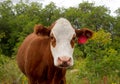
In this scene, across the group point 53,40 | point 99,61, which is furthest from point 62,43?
point 99,61

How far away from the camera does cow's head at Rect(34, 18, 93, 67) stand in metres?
5.54

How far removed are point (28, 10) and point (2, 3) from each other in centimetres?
332

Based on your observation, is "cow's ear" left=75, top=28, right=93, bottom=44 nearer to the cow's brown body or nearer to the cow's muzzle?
the cow's brown body

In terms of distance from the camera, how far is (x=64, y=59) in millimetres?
5477

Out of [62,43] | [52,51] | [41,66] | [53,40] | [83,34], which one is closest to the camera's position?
[62,43]

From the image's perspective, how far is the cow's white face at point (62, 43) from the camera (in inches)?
218

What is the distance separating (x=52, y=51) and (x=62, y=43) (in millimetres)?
368

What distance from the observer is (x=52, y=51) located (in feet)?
19.9

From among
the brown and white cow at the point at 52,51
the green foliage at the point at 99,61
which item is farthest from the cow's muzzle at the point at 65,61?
the green foliage at the point at 99,61

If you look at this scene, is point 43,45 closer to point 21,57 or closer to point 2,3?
point 21,57

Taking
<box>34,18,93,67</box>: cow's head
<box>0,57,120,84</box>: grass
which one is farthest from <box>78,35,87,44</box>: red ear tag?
<box>0,57,120,84</box>: grass

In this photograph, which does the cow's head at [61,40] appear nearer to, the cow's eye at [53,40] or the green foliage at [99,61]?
the cow's eye at [53,40]

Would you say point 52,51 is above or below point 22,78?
above

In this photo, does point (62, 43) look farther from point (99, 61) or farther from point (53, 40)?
point (99, 61)
